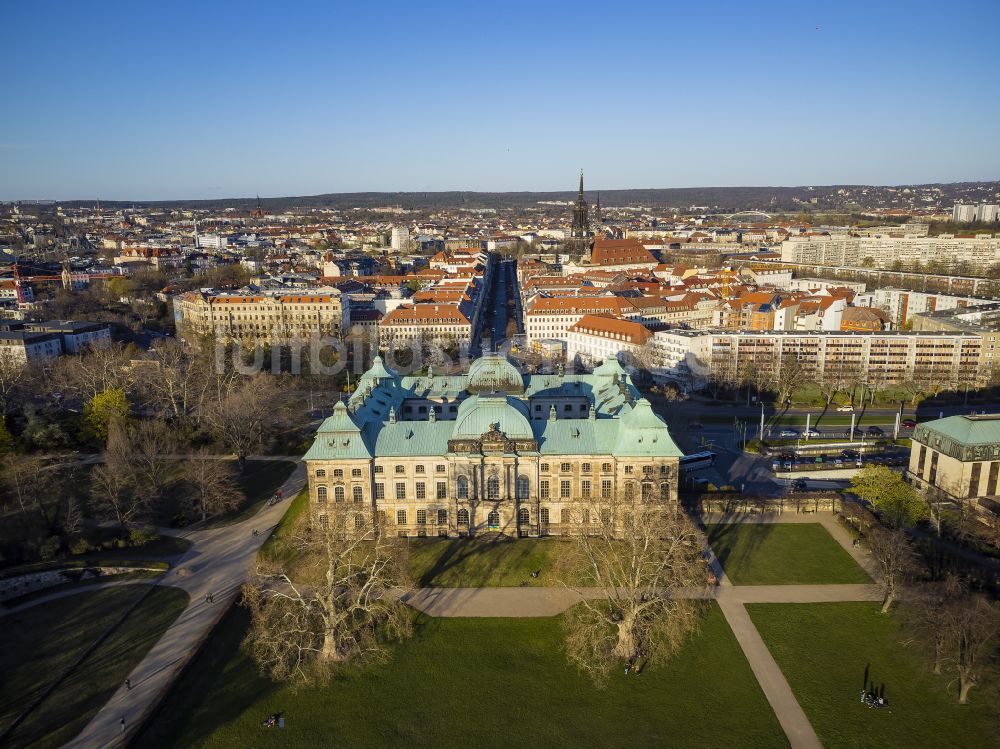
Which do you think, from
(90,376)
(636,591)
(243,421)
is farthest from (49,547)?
(636,591)

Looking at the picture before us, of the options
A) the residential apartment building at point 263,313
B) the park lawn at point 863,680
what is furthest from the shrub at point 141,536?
the residential apartment building at point 263,313

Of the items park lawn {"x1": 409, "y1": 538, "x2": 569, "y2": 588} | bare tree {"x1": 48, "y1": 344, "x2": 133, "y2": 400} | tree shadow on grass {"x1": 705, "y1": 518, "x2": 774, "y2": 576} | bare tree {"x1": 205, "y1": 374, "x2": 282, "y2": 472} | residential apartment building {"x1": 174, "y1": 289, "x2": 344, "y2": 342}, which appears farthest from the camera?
residential apartment building {"x1": 174, "y1": 289, "x2": 344, "y2": 342}

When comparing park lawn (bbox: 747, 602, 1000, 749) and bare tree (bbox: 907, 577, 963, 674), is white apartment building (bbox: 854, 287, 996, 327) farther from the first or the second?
park lawn (bbox: 747, 602, 1000, 749)

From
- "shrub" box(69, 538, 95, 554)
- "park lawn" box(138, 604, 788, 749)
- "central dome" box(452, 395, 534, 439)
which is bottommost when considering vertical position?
"park lawn" box(138, 604, 788, 749)

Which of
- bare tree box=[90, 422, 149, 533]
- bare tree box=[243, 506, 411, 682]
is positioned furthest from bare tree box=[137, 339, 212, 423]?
bare tree box=[243, 506, 411, 682]

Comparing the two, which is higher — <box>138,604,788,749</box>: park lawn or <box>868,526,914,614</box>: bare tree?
<box>868,526,914,614</box>: bare tree

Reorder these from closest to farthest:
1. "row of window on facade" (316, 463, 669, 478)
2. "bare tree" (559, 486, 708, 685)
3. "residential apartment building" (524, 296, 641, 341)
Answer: "bare tree" (559, 486, 708, 685) → "row of window on facade" (316, 463, 669, 478) → "residential apartment building" (524, 296, 641, 341)
